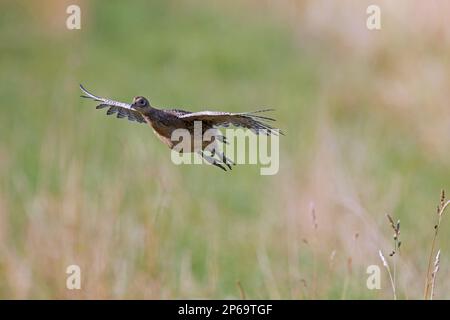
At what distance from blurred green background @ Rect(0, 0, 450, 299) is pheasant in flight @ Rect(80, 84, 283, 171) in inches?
74.8


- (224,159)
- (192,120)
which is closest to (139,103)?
(192,120)

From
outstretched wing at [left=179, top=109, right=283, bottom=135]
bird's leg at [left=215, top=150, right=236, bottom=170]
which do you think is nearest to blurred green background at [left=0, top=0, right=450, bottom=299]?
bird's leg at [left=215, top=150, right=236, bottom=170]

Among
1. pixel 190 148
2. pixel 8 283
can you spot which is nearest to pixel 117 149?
pixel 8 283

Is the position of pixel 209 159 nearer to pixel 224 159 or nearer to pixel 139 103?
pixel 224 159

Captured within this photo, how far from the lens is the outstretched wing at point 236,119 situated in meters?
2.39

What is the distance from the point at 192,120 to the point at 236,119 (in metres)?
0.09

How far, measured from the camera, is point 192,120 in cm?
244

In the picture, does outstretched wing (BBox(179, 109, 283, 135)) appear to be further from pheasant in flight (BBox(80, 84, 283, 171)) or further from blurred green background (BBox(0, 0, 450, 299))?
blurred green background (BBox(0, 0, 450, 299))

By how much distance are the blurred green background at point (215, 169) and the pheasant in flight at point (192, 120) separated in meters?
1.90

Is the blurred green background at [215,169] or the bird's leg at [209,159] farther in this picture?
the blurred green background at [215,169]

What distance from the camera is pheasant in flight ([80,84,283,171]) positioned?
2.39 m

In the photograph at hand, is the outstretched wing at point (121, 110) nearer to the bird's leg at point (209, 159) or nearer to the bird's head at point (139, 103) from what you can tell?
the bird's head at point (139, 103)

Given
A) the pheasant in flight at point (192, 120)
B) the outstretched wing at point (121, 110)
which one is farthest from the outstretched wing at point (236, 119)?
the outstretched wing at point (121, 110)
